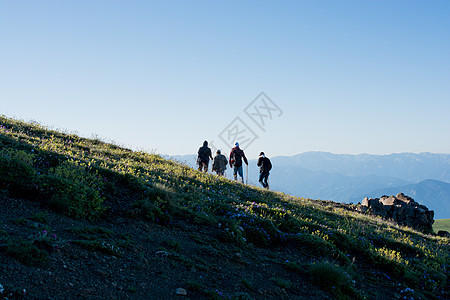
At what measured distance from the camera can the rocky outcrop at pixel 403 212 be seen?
71.3 feet

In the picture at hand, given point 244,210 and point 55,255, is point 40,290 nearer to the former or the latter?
point 55,255

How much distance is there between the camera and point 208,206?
34.3 ft

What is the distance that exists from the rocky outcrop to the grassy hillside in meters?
10.9

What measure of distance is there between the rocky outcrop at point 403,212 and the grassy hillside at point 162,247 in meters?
10.9

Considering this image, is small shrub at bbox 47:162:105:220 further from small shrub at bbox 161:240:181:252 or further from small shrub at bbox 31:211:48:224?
small shrub at bbox 161:240:181:252

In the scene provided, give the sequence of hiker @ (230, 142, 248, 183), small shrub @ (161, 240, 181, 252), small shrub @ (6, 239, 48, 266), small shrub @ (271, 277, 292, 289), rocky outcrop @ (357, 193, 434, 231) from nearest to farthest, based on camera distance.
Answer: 1. small shrub @ (6, 239, 48, 266)
2. small shrub @ (271, 277, 292, 289)
3. small shrub @ (161, 240, 181, 252)
4. rocky outcrop @ (357, 193, 434, 231)
5. hiker @ (230, 142, 248, 183)

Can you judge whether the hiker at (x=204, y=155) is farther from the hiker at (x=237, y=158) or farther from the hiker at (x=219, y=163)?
the hiker at (x=237, y=158)

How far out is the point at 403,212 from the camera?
22016 millimetres

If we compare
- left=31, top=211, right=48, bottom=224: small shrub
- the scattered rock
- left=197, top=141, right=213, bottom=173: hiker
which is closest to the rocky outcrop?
left=197, top=141, right=213, bottom=173: hiker

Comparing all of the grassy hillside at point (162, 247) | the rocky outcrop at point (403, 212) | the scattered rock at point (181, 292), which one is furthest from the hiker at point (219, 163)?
the scattered rock at point (181, 292)

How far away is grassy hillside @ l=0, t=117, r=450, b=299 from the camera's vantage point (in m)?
5.23

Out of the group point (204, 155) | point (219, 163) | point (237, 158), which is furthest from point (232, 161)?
point (204, 155)

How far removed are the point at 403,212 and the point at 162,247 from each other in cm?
2063

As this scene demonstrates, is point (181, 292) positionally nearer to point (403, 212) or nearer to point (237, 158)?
point (237, 158)
